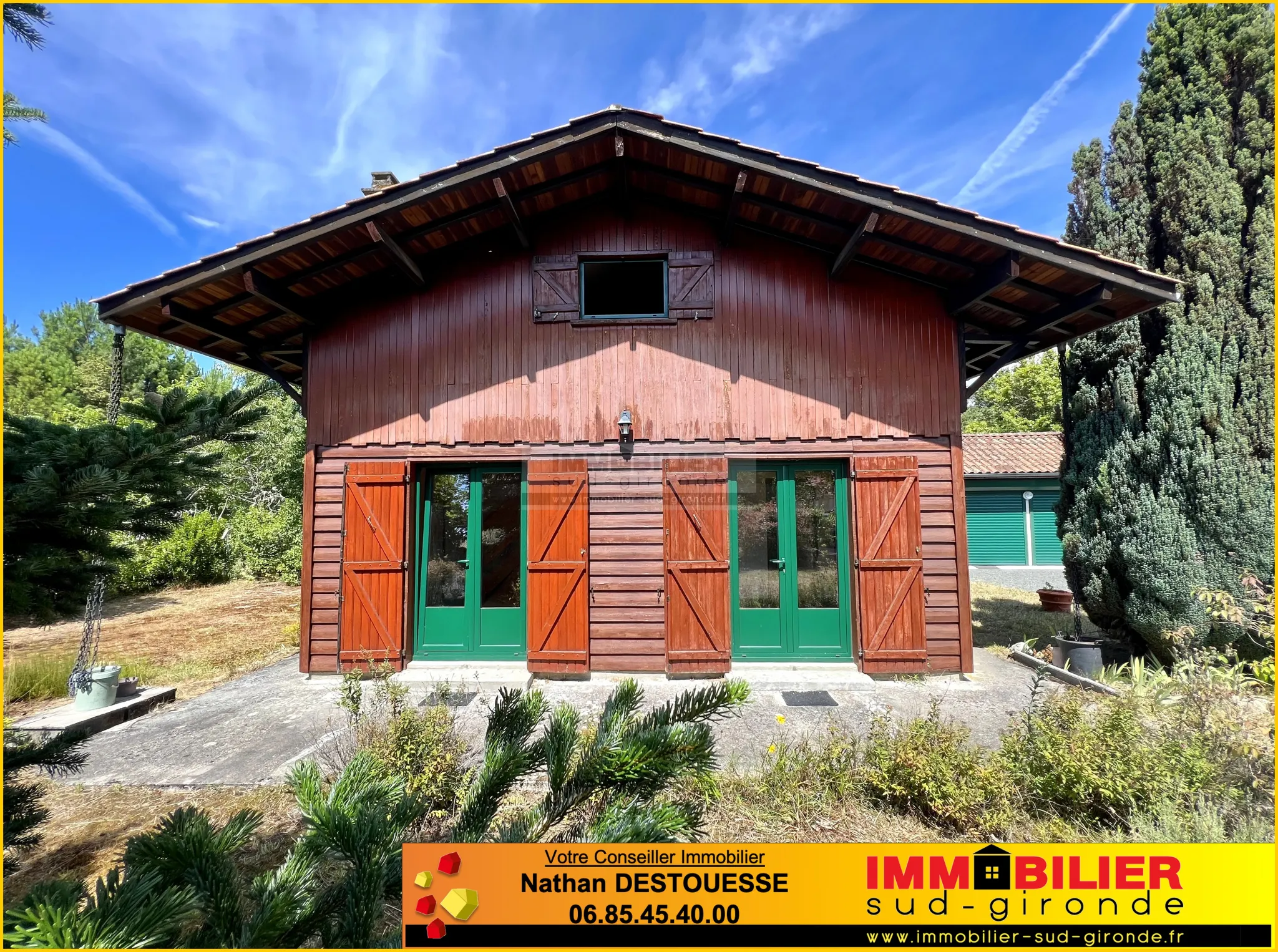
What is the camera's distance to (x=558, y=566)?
19.9 feet

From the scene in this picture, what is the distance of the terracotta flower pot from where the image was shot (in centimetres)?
939

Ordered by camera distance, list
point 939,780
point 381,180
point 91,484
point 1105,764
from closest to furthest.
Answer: point 91,484
point 1105,764
point 939,780
point 381,180

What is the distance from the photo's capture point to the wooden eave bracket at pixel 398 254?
534cm

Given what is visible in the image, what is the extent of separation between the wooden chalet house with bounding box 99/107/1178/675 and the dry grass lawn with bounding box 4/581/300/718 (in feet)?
6.51

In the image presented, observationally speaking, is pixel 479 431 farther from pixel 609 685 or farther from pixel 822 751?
pixel 822 751

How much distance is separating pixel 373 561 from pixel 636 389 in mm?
3789

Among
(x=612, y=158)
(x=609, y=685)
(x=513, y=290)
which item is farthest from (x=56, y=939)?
(x=612, y=158)

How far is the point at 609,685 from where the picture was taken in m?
5.76

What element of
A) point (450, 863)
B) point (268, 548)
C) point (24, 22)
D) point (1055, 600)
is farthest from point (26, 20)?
point (268, 548)

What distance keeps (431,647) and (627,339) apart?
14.6 ft

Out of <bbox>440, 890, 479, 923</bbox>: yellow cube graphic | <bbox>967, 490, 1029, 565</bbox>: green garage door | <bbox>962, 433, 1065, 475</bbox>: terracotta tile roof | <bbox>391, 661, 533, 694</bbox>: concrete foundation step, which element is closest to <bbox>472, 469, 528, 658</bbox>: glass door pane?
<bbox>391, 661, 533, 694</bbox>: concrete foundation step

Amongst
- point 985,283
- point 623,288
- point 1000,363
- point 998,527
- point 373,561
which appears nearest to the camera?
point 985,283

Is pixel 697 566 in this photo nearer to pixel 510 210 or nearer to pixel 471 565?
pixel 471 565

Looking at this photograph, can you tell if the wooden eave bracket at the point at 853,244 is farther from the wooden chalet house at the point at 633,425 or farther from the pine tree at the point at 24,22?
the pine tree at the point at 24,22
